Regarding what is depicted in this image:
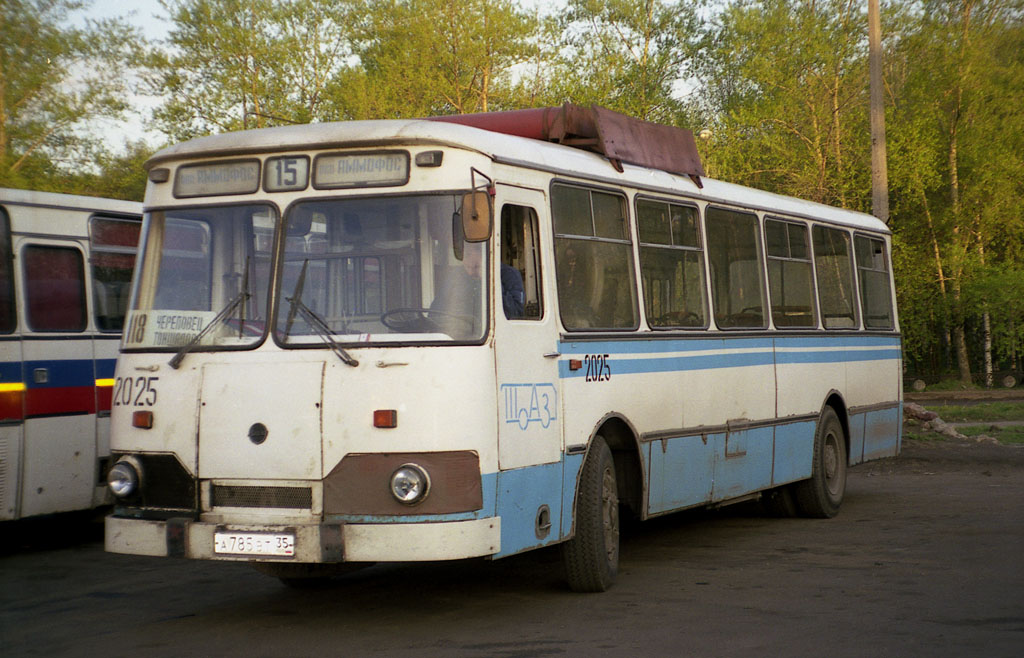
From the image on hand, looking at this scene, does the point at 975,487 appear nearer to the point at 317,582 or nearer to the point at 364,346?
the point at 317,582

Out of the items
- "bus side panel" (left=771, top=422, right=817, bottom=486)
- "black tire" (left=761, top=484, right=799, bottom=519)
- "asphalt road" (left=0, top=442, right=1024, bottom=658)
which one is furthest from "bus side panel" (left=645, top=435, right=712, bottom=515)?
"black tire" (left=761, top=484, right=799, bottom=519)

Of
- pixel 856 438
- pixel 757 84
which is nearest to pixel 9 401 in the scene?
pixel 856 438

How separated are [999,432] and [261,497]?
17263 millimetres

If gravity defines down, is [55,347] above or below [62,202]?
below

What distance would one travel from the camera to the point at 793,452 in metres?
12.6

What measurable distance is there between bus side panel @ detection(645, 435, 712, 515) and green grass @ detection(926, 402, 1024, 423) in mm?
16014

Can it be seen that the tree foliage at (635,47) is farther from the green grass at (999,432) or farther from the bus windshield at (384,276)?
the bus windshield at (384,276)

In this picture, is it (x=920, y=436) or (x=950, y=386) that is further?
(x=950, y=386)

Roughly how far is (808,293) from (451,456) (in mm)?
6736

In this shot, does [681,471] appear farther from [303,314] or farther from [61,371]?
[61,371]

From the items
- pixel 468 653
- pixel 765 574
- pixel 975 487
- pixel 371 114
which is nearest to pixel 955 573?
pixel 765 574

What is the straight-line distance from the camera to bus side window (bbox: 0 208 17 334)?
37.0 feet

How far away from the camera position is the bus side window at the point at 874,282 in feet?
48.6

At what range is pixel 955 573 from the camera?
9477 mm
